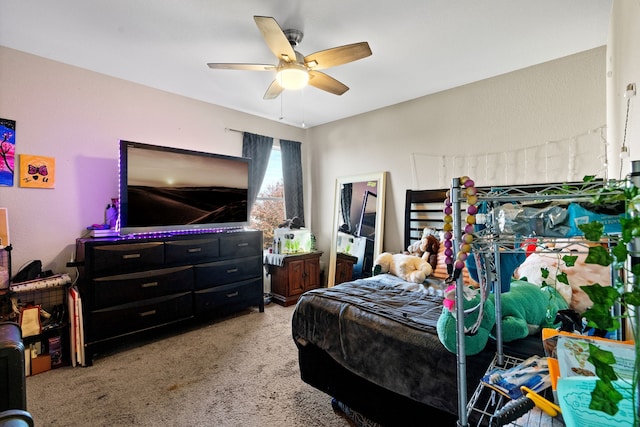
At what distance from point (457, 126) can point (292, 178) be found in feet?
7.64

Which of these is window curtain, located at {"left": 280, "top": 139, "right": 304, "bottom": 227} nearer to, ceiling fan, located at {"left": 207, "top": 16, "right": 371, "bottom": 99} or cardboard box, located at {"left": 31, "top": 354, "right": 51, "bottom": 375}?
ceiling fan, located at {"left": 207, "top": 16, "right": 371, "bottom": 99}

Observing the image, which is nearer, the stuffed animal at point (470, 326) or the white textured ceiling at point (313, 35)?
the stuffed animal at point (470, 326)

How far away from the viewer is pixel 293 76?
218 centimetres

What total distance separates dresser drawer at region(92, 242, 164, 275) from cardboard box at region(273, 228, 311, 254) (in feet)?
4.94


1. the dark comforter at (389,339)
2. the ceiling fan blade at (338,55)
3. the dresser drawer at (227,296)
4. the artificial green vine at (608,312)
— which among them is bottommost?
the dresser drawer at (227,296)

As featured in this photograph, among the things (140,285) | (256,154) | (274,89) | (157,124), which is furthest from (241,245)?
(274,89)

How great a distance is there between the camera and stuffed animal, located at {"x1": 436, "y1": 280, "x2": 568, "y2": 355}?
1238 mm

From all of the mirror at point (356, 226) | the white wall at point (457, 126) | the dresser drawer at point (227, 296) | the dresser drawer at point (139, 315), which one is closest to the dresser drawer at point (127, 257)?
the dresser drawer at point (139, 315)

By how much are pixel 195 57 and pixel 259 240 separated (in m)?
1.96

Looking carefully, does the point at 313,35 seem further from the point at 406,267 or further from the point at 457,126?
the point at 406,267

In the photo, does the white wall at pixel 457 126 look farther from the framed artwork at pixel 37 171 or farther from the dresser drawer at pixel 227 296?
the framed artwork at pixel 37 171

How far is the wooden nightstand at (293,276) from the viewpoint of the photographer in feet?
12.5

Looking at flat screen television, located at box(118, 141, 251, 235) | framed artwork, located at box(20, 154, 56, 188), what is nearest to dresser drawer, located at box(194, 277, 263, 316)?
flat screen television, located at box(118, 141, 251, 235)

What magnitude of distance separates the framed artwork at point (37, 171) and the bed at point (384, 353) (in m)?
2.54
